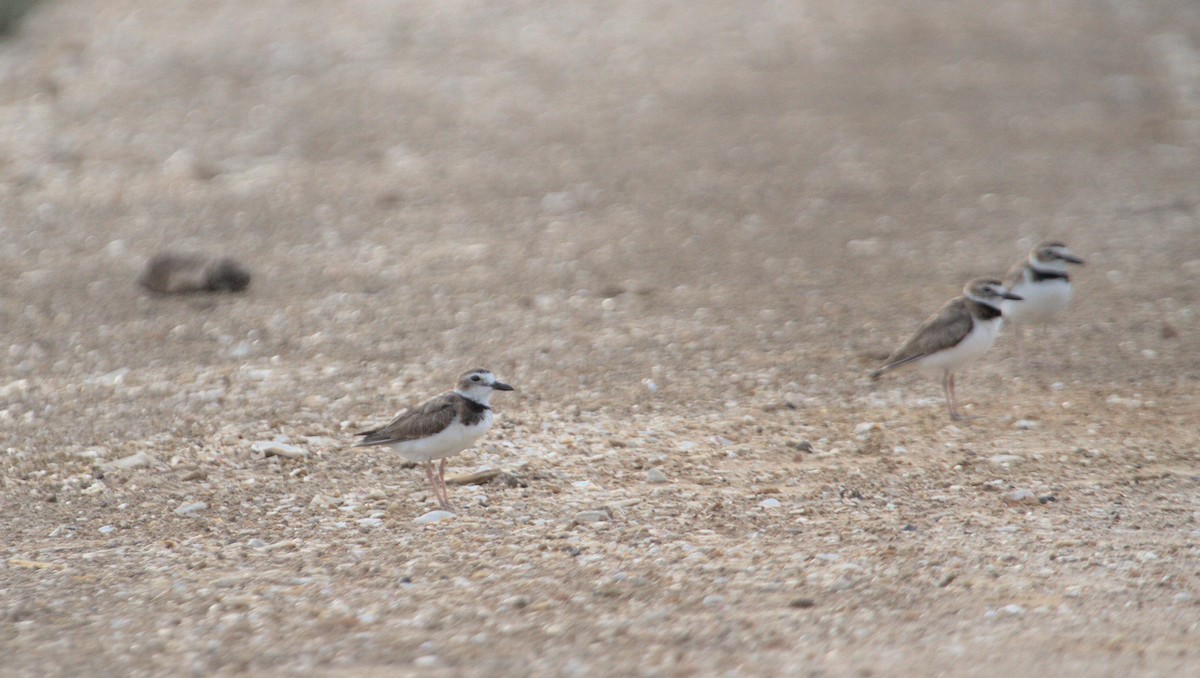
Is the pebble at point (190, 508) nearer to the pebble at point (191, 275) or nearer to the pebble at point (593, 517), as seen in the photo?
the pebble at point (593, 517)

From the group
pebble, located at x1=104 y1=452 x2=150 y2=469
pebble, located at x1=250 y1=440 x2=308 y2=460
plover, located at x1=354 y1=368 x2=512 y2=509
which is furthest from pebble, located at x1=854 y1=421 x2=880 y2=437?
pebble, located at x1=104 y1=452 x2=150 y2=469

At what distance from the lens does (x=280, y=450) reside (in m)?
7.82

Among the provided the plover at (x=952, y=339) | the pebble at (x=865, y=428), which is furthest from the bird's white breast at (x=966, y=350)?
the pebble at (x=865, y=428)

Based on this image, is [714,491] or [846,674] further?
[714,491]

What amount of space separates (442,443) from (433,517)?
37 cm

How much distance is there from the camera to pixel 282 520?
6.99m

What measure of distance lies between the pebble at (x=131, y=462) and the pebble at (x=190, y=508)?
0.71m

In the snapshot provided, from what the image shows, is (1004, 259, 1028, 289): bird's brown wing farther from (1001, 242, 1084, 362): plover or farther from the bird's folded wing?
the bird's folded wing

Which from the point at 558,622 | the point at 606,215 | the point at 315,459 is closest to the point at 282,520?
the point at 315,459

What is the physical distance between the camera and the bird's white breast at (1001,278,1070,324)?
391 inches

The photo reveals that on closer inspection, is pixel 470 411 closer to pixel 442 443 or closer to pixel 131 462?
pixel 442 443

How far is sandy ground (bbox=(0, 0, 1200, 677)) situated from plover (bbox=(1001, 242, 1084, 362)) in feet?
1.00

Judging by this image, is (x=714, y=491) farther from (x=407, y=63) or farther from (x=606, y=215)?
(x=407, y=63)

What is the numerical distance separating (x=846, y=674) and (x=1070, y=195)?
10.7 meters
